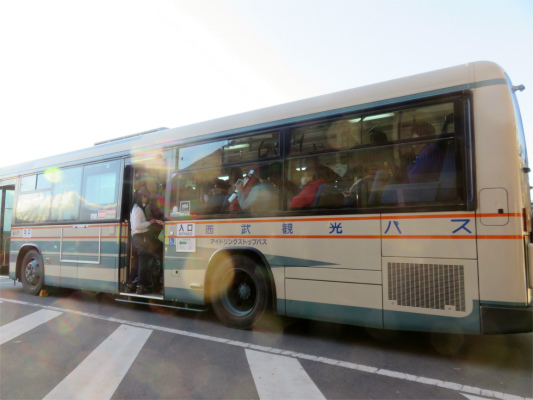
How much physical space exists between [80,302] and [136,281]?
1726 mm

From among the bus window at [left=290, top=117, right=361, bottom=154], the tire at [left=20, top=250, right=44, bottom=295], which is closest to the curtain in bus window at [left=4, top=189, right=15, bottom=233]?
the tire at [left=20, top=250, right=44, bottom=295]

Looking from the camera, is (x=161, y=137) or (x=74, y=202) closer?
(x=161, y=137)

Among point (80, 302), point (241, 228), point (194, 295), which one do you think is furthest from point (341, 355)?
point (80, 302)

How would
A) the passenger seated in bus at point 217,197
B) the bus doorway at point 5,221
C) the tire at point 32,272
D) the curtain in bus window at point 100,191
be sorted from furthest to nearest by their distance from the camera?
the bus doorway at point 5,221, the tire at point 32,272, the curtain in bus window at point 100,191, the passenger seated in bus at point 217,197

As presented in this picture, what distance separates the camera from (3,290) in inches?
380

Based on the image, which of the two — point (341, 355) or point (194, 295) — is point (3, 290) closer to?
point (194, 295)

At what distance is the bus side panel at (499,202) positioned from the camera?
3.74 m

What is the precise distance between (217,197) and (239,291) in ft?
4.77

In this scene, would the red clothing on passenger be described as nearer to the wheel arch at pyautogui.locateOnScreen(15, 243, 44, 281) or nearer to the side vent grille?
the side vent grille

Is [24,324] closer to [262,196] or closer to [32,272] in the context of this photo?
[32,272]

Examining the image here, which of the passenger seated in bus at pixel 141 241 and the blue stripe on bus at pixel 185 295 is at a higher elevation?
the passenger seated in bus at pixel 141 241

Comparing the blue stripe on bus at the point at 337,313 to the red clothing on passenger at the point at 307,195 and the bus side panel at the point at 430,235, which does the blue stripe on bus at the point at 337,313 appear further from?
the red clothing on passenger at the point at 307,195

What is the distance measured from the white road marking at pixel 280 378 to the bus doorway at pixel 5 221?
870 cm

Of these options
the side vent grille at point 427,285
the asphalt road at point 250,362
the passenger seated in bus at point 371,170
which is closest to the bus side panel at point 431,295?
the side vent grille at point 427,285
